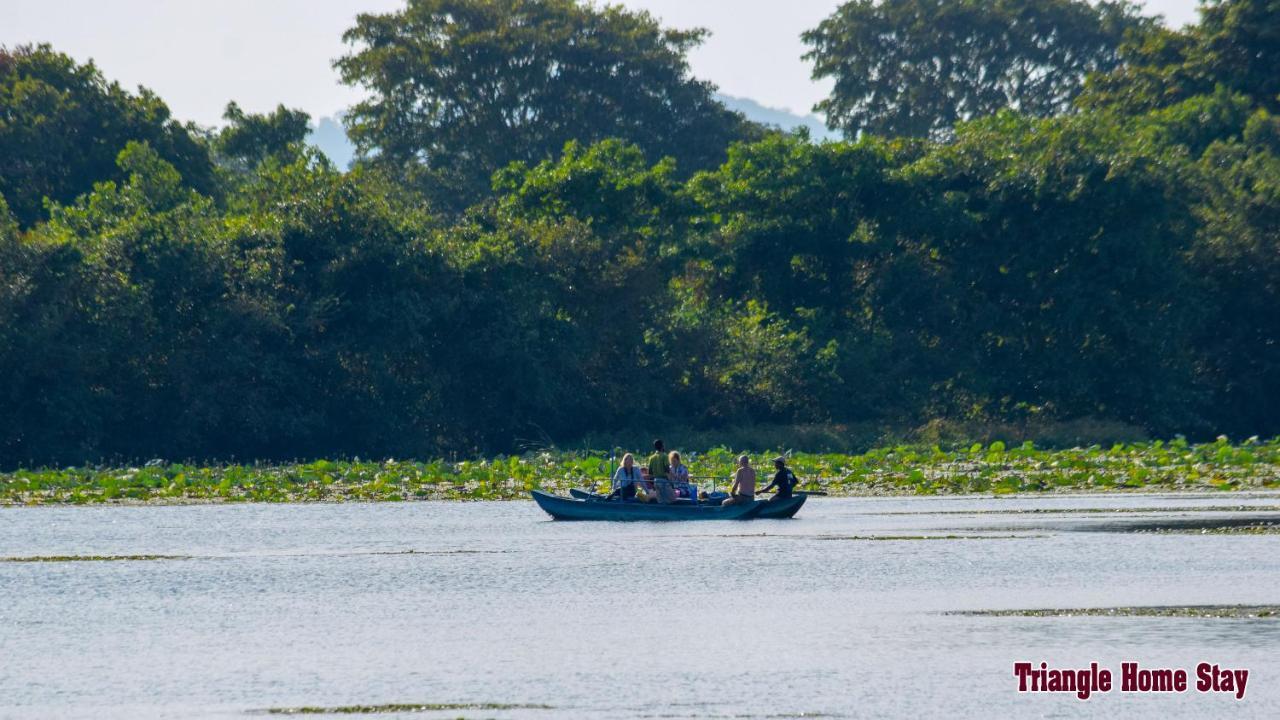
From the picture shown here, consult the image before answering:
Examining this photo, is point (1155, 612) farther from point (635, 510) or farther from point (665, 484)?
point (665, 484)

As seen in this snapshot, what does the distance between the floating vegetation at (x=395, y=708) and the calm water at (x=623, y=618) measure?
0.16 metres

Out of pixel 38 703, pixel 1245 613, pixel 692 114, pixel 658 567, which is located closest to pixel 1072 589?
pixel 1245 613

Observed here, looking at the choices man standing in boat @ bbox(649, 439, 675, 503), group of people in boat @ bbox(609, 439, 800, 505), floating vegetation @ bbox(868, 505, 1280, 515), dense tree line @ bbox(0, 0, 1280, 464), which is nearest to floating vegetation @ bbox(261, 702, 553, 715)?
group of people in boat @ bbox(609, 439, 800, 505)

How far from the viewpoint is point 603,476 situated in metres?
46.5

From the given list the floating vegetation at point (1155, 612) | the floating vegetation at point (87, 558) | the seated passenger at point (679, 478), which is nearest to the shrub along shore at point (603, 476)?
the seated passenger at point (679, 478)

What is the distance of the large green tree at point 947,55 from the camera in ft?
307

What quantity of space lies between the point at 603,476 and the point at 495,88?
1603 inches

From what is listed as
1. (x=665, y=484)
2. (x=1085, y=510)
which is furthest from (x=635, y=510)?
(x=1085, y=510)

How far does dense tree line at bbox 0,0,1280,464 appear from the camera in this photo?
5500 cm

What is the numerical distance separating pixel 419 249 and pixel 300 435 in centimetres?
730

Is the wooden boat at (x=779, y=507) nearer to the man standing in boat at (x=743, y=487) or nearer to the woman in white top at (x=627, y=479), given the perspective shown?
the man standing in boat at (x=743, y=487)

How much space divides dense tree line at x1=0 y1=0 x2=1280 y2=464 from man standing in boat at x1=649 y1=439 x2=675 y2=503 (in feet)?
69.2

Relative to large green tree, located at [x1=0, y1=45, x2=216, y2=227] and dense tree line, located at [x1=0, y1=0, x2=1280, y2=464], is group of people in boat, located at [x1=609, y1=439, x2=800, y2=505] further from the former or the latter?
large green tree, located at [x1=0, y1=45, x2=216, y2=227]

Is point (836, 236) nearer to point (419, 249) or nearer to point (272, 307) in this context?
point (419, 249)
